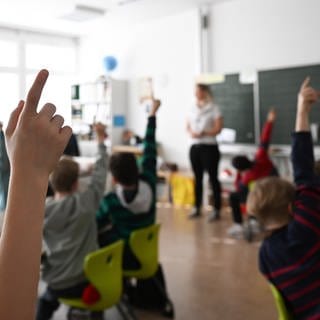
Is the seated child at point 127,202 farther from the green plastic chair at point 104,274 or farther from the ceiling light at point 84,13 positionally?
the ceiling light at point 84,13

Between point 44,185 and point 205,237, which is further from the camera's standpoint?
→ point 205,237

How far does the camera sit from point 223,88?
563 centimetres

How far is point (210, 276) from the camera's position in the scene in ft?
11.1

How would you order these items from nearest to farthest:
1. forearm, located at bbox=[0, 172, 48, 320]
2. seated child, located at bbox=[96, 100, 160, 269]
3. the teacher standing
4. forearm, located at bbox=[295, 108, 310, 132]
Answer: forearm, located at bbox=[0, 172, 48, 320] → forearm, located at bbox=[295, 108, 310, 132] → seated child, located at bbox=[96, 100, 160, 269] → the teacher standing

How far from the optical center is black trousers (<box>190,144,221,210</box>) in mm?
5215

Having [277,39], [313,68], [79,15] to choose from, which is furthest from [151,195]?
[79,15]

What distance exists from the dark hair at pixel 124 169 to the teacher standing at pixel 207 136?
2.77 meters

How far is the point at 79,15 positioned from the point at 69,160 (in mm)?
4248

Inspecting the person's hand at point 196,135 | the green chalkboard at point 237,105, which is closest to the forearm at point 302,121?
the person's hand at point 196,135

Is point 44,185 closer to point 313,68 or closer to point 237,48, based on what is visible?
point 313,68

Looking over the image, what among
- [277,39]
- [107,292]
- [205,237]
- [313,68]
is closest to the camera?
[107,292]

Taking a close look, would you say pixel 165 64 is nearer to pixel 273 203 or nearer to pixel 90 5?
pixel 90 5

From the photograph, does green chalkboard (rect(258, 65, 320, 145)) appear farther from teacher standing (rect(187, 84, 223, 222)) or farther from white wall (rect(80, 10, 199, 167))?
white wall (rect(80, 10, 199, 167))

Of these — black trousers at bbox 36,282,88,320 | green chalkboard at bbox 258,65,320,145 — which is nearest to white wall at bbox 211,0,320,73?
green chalkboard at bbox 258,65,320,145
